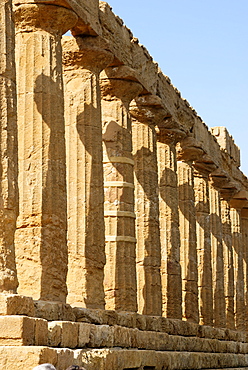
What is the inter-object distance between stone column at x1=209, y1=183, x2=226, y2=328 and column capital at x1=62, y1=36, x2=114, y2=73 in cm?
1569

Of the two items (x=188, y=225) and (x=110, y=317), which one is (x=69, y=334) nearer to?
(x=110, y=317)

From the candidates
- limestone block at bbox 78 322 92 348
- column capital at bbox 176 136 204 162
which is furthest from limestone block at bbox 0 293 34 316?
column capital at bbox 176 136 204 162

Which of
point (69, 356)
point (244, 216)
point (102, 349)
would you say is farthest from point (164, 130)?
point (244, 216)

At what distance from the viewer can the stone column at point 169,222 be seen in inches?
1148

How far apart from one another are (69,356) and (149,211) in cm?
1144

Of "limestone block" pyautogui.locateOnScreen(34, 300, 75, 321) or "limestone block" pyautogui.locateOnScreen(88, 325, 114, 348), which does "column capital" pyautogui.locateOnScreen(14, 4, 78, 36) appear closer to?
"limestone block" pyautogui.locateOnScreen(34, 300, 75, 321)

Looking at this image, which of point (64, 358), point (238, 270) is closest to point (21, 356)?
point (64, 358)

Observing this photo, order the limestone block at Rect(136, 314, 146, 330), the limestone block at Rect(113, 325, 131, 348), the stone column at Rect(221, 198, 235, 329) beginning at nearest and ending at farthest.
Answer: the limestone block at Rect(113, 325, 131, 348) < the limestone block at Rect(136, 314, 146, 330) < the stone column at Rect(221, 198, 235, 329)

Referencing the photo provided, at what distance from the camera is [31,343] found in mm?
15062

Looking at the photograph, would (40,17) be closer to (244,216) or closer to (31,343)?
(31,343)

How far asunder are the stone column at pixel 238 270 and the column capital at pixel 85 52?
21.0 m

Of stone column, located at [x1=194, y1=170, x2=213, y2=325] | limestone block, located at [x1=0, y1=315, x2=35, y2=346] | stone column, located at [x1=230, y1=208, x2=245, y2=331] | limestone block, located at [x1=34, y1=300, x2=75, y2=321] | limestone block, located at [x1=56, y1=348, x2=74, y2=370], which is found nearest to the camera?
limestone block, located at [x1=0, y1=315, x2=35, y2=346]

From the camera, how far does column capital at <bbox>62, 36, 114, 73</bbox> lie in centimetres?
2184

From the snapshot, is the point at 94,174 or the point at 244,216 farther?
the point at 244,216
